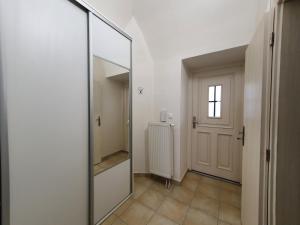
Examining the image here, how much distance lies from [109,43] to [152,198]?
6.93ft

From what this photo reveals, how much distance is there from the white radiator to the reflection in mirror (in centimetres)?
60

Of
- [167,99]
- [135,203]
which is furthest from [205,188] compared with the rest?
[167,99]

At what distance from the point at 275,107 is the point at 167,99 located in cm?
161

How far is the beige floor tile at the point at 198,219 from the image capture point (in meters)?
1.51

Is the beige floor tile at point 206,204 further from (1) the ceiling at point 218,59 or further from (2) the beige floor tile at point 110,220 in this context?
(1) the ceiling at point 218,59

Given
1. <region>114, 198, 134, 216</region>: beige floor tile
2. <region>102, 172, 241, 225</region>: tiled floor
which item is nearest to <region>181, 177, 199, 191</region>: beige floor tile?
<region>102, 172, 241, 225</region>: tiled floor

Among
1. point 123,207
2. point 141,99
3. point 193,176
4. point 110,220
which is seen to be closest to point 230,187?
point 193,176

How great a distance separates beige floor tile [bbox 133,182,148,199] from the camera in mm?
1988

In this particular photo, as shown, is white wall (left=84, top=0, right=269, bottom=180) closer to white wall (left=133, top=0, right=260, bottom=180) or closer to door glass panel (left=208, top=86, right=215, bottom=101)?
white wall (left=133, top=0, right=260, bottom=180)

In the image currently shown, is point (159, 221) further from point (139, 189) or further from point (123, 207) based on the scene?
point (139, 189)

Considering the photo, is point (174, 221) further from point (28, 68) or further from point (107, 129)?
point (28, 68)

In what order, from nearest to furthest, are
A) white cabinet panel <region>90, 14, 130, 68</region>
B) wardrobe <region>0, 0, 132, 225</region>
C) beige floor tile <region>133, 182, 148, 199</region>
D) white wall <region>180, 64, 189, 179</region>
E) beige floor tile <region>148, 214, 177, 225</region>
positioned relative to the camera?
wardrobe <region>0, 0, 132, 225</region>
white cabinet panel <region>90, 14, 130, 68</region>
beige floor tile <region>148, 214, 177, 225</region>
beige floor tile <region>133, 182, 148, 199</region>
white wall <region>180, 64, 189, 179</region>

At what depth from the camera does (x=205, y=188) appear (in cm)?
216

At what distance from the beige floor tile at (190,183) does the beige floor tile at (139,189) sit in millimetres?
658
